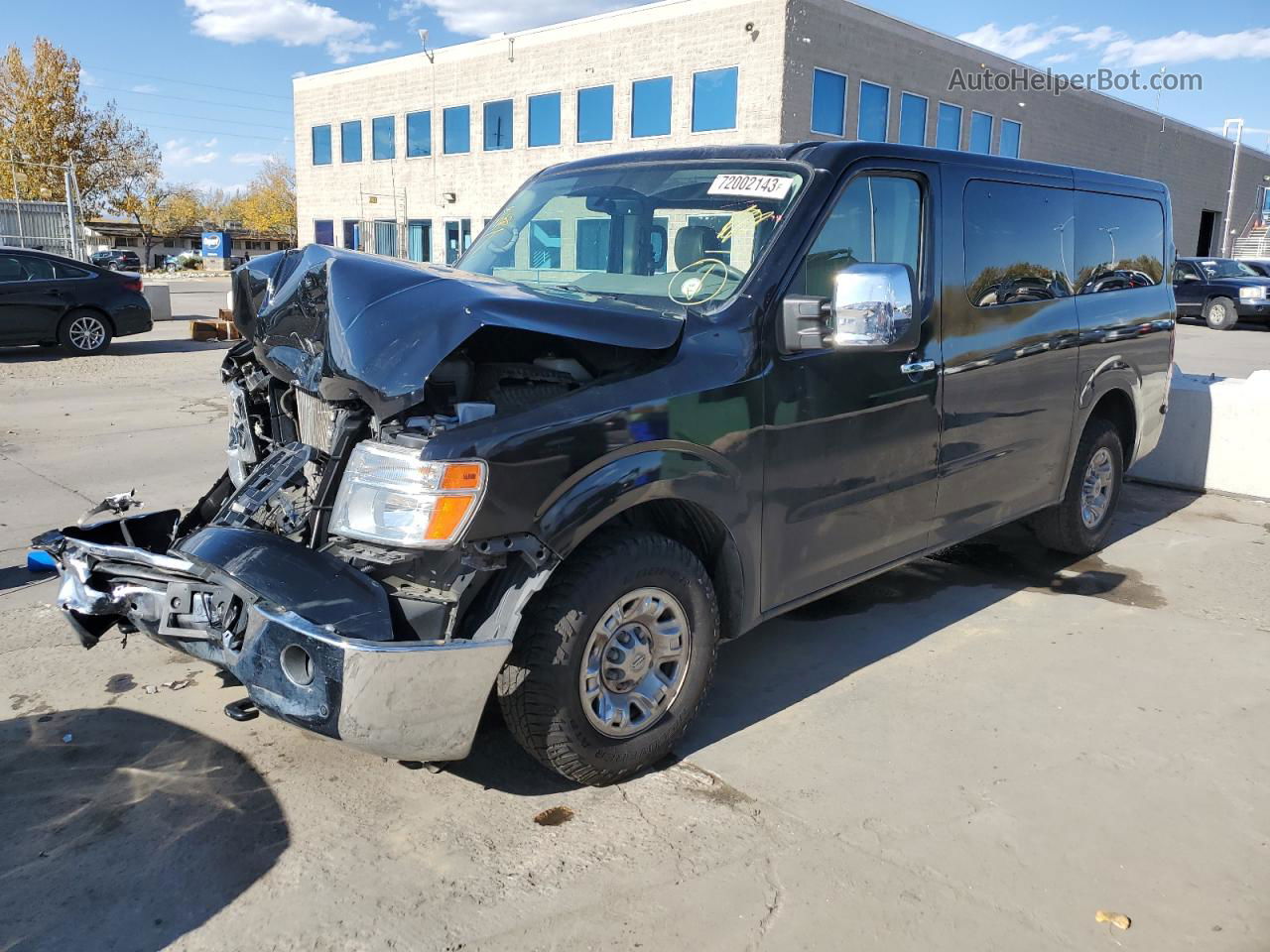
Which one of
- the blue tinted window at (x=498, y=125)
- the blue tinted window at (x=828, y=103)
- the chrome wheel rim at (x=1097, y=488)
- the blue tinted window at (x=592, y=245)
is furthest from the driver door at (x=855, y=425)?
the blue tinted window at (x=498, y=125)

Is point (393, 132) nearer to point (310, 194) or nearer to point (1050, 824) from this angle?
point (310, 194)

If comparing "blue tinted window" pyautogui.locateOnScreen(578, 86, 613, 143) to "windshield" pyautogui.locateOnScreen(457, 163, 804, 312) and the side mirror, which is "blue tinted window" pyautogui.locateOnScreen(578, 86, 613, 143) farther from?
the side mirror

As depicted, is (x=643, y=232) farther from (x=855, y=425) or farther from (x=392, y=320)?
(x=392, y=320)

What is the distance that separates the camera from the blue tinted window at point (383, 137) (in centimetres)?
3994

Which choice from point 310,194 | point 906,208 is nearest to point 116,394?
point 906,208

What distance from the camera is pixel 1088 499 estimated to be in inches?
243

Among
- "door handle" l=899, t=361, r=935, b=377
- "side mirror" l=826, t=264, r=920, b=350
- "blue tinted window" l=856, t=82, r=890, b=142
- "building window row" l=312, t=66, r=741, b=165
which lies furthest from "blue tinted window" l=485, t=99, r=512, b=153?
"side mirror" l=826, t=264, r=920, b=350

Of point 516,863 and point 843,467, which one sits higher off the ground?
point 843,467

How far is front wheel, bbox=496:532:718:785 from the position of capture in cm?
312

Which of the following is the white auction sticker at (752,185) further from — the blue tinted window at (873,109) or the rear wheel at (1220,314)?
the blue tinted window at (873,109)

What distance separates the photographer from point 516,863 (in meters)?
3.04

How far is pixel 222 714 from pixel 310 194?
146 feet

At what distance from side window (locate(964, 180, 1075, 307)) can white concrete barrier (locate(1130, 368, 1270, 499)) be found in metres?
3.25

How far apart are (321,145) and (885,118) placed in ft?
79.9
